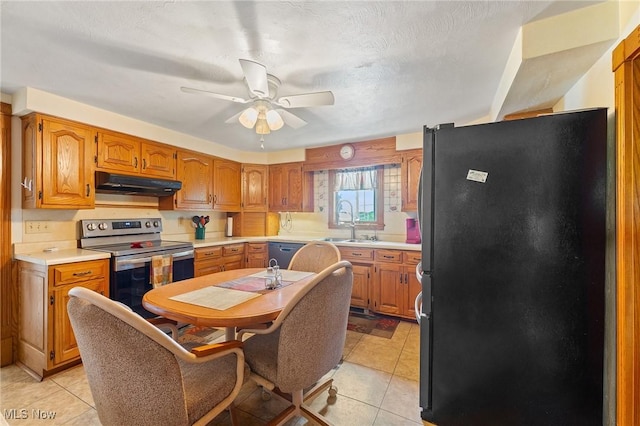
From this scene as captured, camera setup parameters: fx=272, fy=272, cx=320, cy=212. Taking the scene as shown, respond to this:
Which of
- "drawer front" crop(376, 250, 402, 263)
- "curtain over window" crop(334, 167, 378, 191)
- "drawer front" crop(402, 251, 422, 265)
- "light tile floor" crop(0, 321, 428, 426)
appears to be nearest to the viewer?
"light tile floor" crop(0, 321, 428, 426)

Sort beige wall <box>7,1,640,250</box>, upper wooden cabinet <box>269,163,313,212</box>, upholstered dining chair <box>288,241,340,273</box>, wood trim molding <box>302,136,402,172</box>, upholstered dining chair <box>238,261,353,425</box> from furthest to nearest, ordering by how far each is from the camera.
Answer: upper wooden cabinet <box>269,163,313,212</box>
wood trim molding <box>302,136,402,172</box>
upholstered dining chair <box>288,241,340,273</box>
beige wall <box>7,1,640,250</box>
upholstered dining chair <box>238,261,353,425</box>

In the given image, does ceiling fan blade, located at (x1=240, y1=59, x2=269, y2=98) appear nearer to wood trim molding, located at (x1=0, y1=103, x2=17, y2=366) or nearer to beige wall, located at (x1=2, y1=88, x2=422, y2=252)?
beige wall, located at (x1=2, y1=88, x2=422, y2=252)

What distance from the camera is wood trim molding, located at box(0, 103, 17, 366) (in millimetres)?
2225

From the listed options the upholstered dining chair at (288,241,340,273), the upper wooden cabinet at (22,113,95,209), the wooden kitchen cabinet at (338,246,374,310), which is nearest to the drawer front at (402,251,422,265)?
the wooden kitchen cabinet at (338,246,374,310)

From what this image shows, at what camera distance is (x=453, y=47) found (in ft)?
5.29

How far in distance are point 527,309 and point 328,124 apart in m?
2.41

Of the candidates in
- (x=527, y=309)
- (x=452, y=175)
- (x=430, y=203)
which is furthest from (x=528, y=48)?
(x=527, y=309)

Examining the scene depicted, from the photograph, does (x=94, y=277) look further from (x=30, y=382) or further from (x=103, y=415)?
(x=103, y=415)

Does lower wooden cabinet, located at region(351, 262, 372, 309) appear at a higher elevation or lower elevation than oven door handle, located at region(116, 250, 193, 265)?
lower

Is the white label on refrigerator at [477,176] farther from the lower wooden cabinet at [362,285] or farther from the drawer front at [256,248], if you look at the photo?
the drawer front at [256,248]

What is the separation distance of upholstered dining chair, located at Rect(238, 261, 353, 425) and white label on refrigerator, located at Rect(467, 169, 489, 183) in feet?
2.37

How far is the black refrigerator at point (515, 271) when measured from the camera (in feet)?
3.71

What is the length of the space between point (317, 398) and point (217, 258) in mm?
2152

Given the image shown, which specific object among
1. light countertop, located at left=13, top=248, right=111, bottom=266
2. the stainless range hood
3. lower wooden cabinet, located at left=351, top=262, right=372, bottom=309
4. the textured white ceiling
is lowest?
lower wooden cabinet, located at left=351, top=262, right=372, bottom=309
